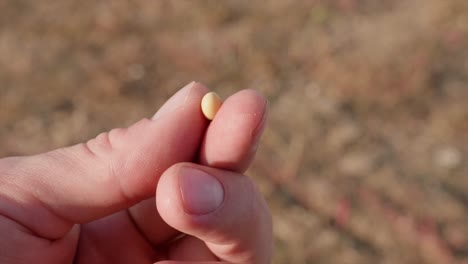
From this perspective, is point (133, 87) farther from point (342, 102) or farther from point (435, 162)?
point (435, 162)


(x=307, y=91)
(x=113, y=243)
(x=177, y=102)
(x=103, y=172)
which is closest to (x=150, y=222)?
(x=113, y=243)

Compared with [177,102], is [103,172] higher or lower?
lower

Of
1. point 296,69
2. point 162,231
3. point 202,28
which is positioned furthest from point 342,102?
point 162,231

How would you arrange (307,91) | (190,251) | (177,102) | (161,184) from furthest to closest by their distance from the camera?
1. (307,91)
2. (190,251)
3. (177,102)
4. (161,184)

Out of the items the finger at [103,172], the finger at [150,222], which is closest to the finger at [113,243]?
the finger at [150,222]

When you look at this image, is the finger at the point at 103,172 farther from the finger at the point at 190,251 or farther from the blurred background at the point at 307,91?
the blurred background at the point at 307,91

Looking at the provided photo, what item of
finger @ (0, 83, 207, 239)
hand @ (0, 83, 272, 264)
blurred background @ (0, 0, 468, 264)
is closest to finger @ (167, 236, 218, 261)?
hand @ (0, 83, 272, 264)

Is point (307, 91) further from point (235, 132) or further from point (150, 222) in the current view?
point (235, 132)

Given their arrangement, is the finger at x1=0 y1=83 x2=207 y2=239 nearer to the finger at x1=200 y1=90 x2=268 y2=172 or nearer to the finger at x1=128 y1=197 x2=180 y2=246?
the finger at x1=200 y1=90 x2=268 y2=172
